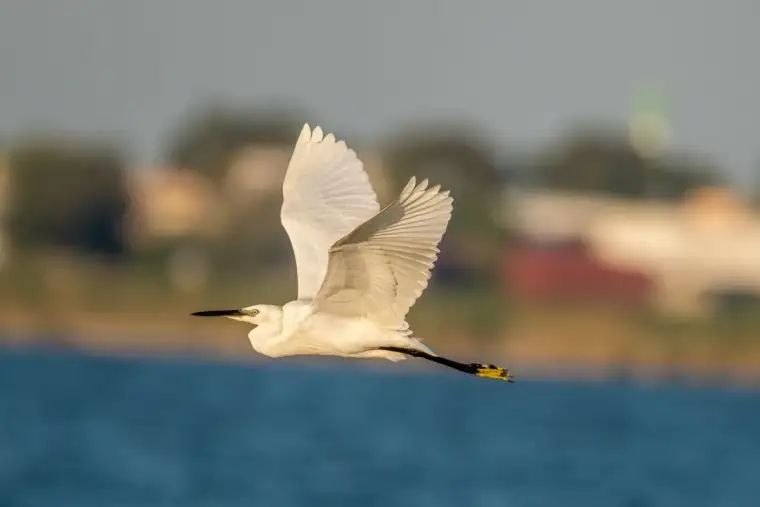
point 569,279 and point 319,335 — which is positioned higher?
point 569,279

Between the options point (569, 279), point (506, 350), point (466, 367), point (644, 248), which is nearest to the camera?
point (466, 367)

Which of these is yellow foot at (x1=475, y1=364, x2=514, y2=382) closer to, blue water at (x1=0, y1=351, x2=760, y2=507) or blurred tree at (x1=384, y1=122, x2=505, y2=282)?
blue water at (x1=0, y1=351, x2=760, y2=507)

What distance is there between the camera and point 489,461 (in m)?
32.2

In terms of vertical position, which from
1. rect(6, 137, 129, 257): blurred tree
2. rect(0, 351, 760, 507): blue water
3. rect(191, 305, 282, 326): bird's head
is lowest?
rect(0, 351, 760, 507): blue water

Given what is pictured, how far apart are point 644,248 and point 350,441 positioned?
79.0 feet

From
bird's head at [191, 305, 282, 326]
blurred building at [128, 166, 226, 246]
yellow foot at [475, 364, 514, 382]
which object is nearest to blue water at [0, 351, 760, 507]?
blurred building at [128, 166, 226, 246]

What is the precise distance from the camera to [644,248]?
5584 centimetres

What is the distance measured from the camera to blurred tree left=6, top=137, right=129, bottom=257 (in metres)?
53.4

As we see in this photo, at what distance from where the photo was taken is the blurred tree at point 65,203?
175ft

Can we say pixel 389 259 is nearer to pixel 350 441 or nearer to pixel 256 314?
pixel 256 314

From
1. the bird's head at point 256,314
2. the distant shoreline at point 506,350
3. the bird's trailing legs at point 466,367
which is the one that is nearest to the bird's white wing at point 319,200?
the bird's head at point 256,314

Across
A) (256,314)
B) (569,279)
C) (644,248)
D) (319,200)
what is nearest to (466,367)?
(256,314)

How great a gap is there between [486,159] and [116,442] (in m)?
27.4

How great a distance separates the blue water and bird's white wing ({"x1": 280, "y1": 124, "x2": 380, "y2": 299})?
12.3 metres
